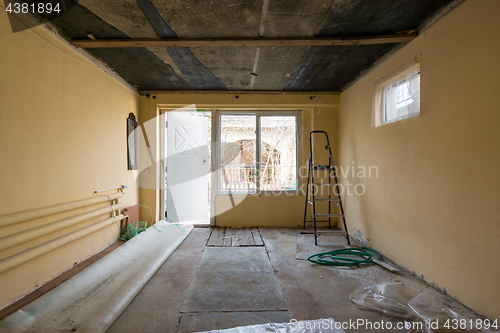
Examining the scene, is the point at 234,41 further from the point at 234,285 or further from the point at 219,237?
the point at 219,237

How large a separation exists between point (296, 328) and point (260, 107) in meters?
3.69

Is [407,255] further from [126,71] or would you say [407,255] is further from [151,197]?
[126,71]

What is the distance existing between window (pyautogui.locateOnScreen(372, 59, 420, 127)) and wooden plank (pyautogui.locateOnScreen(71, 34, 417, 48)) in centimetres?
35

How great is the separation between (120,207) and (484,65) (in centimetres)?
426

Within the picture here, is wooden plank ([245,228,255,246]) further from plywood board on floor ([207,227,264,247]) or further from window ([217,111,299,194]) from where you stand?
window ([217,111,299,194])

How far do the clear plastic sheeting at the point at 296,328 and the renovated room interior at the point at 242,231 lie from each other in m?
0.08

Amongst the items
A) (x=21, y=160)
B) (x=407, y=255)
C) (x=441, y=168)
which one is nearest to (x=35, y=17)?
(x=21, y=160)

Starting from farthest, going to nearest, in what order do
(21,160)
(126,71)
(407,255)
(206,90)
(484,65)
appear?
(206,90) < (126,71) < (407,255) < (21,160) < (484,65)

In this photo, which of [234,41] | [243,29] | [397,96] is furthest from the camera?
[397,96]

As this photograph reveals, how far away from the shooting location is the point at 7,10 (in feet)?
6.52

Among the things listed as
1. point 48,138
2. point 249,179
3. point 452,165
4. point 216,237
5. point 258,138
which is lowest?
point 216,237

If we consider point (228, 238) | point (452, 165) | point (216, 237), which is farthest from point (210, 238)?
point (452, 165)

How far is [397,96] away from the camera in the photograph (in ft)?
9.29

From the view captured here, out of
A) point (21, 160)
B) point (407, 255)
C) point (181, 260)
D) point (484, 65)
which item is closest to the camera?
point (484, 65)
